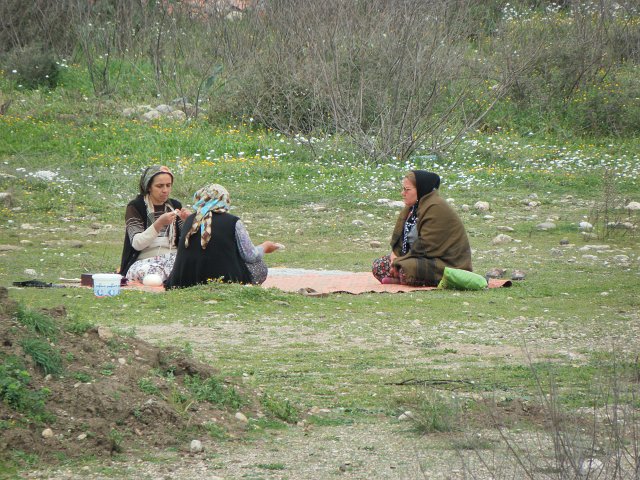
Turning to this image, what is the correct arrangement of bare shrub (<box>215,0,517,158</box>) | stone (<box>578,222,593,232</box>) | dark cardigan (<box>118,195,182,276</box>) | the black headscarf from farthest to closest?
1. bare shrub (<box>215,0,517,158</box>)
2. stone (<box>578,222,593,232</box>)
3. the black headscarf
4. dark cardigan (<box>118,195,182,276</box>)

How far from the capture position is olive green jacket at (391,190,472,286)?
31.5 ft

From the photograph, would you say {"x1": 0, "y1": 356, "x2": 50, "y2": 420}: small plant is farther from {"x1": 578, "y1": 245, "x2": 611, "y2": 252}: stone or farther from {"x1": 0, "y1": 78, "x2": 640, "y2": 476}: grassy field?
{"x1": 578, "y1": 245, "x2": 611, "y2": 252}: stone

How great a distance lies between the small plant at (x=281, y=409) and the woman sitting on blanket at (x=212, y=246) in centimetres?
380

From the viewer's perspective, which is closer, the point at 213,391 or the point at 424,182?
the point at 213,391

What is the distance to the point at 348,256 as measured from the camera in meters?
11.4

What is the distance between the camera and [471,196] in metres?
14.8

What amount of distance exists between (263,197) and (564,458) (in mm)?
11508

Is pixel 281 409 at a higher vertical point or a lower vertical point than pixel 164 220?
lower

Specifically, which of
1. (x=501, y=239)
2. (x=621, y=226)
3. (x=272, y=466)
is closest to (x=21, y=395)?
(x=272, y=466)

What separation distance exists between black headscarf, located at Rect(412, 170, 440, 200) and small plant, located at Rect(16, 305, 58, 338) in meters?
5.28

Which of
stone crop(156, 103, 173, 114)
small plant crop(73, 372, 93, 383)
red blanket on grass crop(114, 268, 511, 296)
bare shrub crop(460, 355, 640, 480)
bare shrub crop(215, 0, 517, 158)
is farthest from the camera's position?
stone crop(156, 103, 173, 114)

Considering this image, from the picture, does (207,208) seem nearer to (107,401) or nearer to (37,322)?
(37,322)

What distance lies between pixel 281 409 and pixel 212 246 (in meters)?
3.97

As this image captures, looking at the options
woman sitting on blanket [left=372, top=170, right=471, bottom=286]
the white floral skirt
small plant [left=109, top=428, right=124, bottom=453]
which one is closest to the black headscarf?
woman sitting on blanket [left=372, top=170, right=471, bottom=286]
